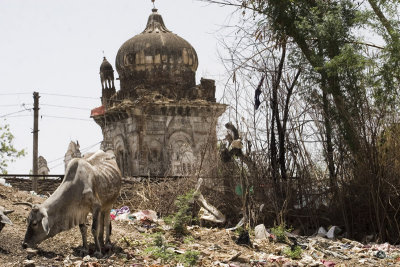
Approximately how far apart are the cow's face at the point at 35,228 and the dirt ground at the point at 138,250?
0.13 m

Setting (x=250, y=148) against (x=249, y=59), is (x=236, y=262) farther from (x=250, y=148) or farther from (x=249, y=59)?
(x=249, y=59)

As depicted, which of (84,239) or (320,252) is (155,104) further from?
(84,239)

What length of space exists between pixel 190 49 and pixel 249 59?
20689 mm

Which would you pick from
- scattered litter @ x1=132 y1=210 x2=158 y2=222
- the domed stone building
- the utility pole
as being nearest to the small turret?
the domed stone building

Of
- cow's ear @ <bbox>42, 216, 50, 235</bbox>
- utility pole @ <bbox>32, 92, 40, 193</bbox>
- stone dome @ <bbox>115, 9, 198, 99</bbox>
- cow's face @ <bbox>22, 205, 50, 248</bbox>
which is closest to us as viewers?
cow's ear @ <bbox>42, 216, 50, 235</bbox>

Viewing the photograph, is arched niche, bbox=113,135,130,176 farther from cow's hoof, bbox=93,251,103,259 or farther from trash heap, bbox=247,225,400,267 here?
cow's hoof, bbox=93,251,103,259

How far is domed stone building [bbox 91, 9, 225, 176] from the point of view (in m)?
34.5

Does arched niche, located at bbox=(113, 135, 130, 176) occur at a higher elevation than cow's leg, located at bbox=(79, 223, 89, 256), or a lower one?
higher

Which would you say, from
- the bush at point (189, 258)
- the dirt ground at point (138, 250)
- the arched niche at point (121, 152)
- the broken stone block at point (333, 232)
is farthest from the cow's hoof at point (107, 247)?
the arched niche at point (121, 152)

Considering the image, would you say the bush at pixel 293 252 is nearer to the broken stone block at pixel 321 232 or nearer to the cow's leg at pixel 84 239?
the broken stone block at pixel 321 232

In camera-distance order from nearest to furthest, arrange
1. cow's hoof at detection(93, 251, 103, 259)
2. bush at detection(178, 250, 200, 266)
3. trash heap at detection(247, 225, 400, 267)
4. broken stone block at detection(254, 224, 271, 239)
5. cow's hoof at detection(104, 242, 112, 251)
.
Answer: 1. cow's hoof at detection(93, 251, 103, 259)
2. bush at detection(178, 250, 200, 266)
3. cow's hoof at detection(104, 242, 112, 251)
4. trash heap at detection(247, 225, 400, 267)
5. broken stone block at detection(254, 224, 271, 239)

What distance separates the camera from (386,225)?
13.8 meters

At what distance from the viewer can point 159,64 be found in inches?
1400

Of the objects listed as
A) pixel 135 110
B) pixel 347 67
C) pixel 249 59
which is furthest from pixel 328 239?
pixel 135 110
